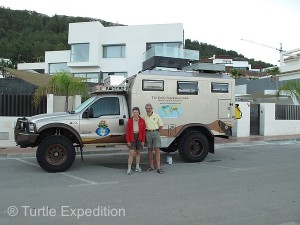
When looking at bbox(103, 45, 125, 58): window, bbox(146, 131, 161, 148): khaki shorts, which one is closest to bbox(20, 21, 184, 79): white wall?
bbox(103, 45, 125, 58): window

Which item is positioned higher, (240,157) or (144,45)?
(144,45)

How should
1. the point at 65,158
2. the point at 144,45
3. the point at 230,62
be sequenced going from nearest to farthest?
1. the point at 65,158
2. the point at 144,45
3. the point at 230,62

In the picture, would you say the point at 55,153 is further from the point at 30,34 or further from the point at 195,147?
the point at 30,34

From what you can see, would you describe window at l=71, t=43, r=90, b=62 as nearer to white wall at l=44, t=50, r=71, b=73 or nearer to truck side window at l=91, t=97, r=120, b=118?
white wall at l=44, t=50, r=71, b=73

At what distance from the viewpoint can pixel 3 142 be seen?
15.0 meters

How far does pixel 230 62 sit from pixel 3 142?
101m

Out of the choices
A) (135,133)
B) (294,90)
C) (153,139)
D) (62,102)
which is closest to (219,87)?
(153,139)

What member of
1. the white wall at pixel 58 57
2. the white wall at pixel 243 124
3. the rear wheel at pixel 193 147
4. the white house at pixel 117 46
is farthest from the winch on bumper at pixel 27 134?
the white wall at pixel 58 57

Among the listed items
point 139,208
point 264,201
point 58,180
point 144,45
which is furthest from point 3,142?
point 144,45

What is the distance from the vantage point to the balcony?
31.4 m

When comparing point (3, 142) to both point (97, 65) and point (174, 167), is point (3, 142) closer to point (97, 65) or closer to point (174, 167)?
point (174, 167)

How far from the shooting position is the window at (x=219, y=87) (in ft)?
37.5

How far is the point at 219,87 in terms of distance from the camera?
1152cm

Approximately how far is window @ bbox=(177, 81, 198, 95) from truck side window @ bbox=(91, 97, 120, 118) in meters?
1.92
